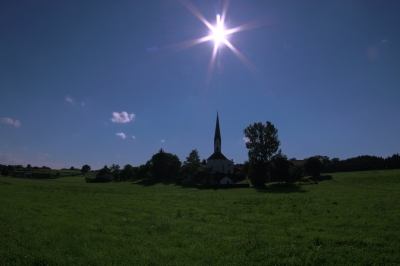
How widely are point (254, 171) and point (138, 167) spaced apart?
2820 inches

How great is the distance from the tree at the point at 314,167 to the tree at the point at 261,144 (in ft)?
64.5

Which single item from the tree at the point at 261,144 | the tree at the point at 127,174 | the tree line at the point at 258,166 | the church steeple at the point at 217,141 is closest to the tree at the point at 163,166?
the tree line at the point at 258,166

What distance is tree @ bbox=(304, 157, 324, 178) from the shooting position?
2864 inches

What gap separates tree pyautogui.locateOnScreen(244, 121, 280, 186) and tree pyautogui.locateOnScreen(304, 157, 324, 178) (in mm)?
19664

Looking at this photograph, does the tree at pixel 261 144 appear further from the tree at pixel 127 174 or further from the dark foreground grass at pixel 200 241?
the tree at pixel 127 174

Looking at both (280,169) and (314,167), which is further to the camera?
(314,167)

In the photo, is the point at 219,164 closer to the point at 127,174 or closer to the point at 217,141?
the point at 217,141

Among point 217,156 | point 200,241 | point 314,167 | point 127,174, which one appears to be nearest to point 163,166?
point 217,156

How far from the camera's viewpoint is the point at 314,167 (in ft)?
240

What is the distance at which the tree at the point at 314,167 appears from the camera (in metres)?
72.8

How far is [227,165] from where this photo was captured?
9031 cm

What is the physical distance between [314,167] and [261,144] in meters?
23.4

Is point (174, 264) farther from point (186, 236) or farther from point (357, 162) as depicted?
point (357, 162)

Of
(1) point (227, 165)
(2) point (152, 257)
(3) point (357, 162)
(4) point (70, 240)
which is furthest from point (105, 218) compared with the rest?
(3) point (357, 162)
